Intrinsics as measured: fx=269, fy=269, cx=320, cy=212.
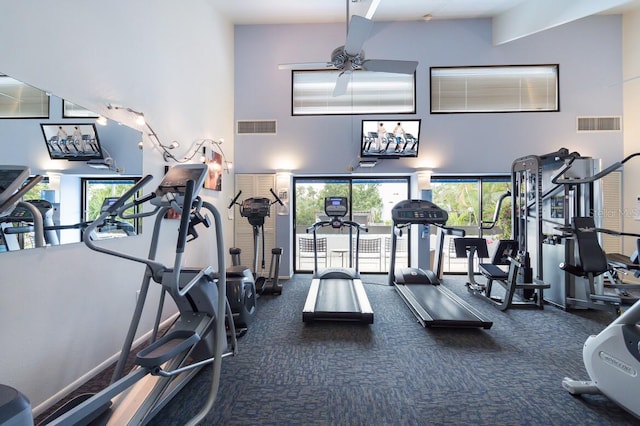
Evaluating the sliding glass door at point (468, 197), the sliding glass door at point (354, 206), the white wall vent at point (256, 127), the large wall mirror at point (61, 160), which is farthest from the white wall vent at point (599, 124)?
the large wall mirror at point (61, 160)

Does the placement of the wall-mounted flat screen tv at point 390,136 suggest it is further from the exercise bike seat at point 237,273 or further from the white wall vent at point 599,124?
the exercise bike seat at point 237,273

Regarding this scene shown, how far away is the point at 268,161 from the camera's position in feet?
18.4

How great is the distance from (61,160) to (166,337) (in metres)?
1.59

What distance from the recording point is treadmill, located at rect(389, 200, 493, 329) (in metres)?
3.17

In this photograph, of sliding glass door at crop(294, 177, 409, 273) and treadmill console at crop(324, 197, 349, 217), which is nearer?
treadmill console at crop(324, 197, 349, 217)

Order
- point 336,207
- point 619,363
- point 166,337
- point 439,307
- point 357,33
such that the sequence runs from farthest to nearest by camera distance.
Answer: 1. point 336,207
2. point 439,307
3. point 357,33
4. point 166,337
5. point 619,363

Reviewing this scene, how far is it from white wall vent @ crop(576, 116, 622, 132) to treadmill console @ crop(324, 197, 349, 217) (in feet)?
16.4

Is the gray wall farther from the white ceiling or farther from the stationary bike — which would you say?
the stationary bike

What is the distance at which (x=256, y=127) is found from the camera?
5621 mm

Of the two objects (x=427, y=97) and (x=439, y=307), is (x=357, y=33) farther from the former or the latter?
(x=439, y=307)

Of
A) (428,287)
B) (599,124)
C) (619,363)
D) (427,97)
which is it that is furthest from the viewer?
(427,97)

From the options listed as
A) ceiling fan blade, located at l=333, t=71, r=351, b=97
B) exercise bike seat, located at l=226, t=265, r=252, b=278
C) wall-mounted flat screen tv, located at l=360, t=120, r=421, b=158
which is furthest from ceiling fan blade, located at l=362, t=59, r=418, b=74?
exercise bike seat, located at l=226, t=265, r=252, b=278

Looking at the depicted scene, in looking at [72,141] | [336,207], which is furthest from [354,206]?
[72,141]

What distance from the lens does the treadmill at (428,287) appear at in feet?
10.4
